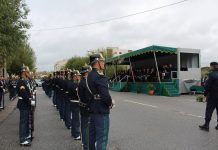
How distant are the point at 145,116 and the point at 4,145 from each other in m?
6.14

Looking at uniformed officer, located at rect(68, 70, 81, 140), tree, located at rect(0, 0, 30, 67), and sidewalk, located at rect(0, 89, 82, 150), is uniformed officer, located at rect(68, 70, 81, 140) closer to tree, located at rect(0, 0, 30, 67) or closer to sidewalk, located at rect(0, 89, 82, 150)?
sidewalk, located at rect(0, 89, 82, 150)

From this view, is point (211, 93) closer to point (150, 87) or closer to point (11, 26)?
point (11, 26)

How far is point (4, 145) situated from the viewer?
→ 25.6 feet

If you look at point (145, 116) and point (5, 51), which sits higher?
point (5, 51)

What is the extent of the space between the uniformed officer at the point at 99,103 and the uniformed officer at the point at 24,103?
2771 millimetres

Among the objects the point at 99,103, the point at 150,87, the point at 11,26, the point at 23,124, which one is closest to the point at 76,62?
the point at 150,87

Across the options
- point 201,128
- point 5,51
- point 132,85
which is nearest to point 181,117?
point 201,128

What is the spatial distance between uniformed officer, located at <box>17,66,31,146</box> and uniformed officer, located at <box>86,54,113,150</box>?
277 centimetres

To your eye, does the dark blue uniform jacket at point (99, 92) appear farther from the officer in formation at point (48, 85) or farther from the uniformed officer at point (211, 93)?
the officer in formation at point (48, 85)

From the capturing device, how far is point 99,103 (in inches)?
208

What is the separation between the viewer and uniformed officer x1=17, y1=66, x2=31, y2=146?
25.1ft

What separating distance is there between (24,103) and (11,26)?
8433mm

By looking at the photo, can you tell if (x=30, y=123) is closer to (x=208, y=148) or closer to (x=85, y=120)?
(x=85, y=120)

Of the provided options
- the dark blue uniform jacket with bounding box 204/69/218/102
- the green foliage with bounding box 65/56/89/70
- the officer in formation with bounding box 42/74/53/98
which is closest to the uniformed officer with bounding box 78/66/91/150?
the dark blue uniform jacket with bounding box 204/69/218/102
